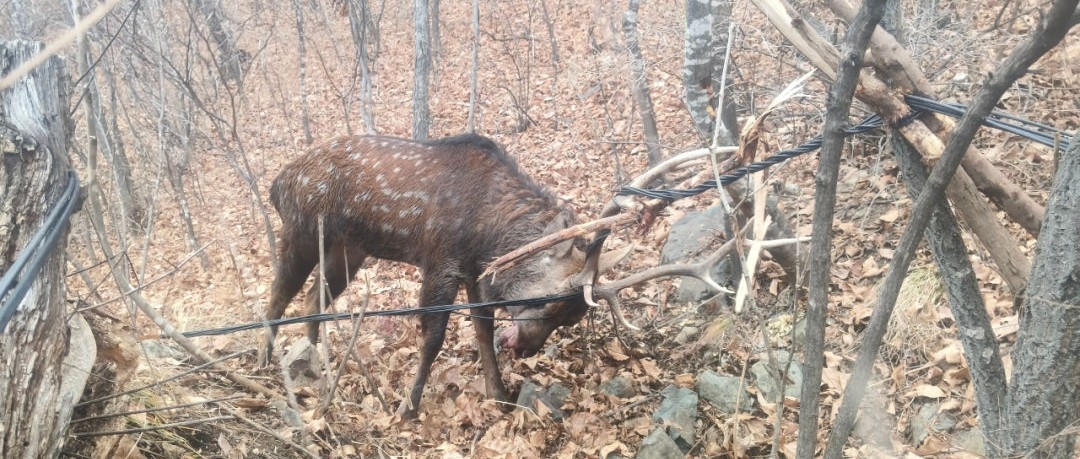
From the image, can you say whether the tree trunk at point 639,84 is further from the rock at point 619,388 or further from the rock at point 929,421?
the rock at point 929,421

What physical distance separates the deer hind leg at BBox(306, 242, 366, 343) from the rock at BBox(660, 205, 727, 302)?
292cm

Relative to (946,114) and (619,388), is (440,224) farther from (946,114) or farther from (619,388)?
(946,114)

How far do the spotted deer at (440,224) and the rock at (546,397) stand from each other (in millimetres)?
244

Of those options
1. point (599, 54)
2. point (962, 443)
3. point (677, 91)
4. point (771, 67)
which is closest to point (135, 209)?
point (599, 54)

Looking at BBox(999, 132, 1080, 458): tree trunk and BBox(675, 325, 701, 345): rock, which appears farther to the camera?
BBox(675, 325, 701, 345): rock

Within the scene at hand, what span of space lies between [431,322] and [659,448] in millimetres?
2094

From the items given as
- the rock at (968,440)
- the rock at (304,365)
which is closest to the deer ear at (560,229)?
the rock at (304,365)

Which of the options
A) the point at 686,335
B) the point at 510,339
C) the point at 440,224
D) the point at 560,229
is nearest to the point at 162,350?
the point at 440,224

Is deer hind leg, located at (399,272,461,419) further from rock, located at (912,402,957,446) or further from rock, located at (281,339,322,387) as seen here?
rock, located at (912,402,957,446)

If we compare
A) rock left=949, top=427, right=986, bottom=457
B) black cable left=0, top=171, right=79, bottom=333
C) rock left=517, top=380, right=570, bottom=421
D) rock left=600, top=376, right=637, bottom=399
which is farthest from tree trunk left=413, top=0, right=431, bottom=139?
rock left=949, top=427, right=986, bottom=457

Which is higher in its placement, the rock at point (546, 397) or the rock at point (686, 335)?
the rock at point (686, 335)

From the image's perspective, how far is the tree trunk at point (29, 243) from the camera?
2.77 meters

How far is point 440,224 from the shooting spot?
6.03 m

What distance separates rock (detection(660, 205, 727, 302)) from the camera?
22.6ft
